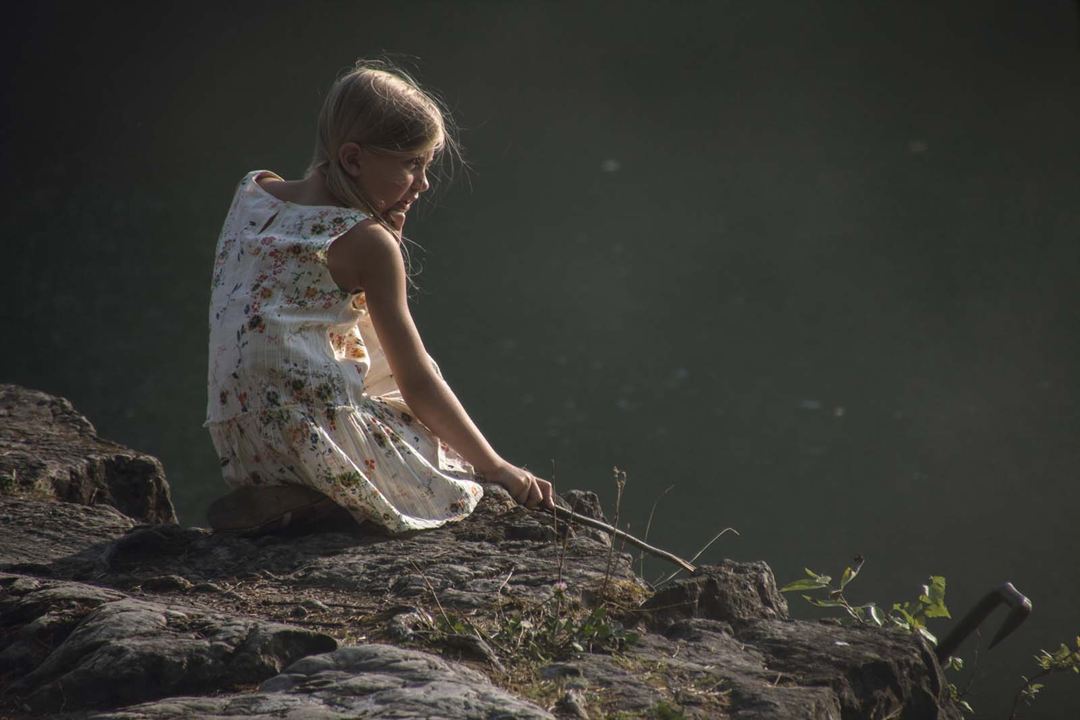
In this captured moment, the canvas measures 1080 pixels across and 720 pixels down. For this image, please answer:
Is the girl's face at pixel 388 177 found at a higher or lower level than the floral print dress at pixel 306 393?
higher

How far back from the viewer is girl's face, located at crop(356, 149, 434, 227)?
248cm

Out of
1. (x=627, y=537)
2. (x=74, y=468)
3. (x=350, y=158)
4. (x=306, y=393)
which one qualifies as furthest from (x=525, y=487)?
(x=74, y=468)

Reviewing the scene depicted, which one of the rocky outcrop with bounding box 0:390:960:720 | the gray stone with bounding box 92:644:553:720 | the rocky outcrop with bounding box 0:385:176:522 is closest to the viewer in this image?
the gray stone with bounding box 92:644:553:720

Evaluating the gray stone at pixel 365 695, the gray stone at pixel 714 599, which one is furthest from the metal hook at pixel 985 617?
the gray stone at pixel 365 695

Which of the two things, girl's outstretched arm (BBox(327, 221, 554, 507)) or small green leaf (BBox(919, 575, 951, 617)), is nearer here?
girl's outstretched arm (BBox(327, 221, 554, 507))

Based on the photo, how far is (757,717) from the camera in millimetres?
1639

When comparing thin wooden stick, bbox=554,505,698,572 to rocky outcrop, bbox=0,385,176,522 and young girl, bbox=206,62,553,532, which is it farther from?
rocky outcrop, bbox=0,385,176,522

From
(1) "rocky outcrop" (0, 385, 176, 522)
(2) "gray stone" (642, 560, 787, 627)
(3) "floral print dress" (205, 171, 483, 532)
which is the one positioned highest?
(3) "floral print dress" (205, 171, 483, 532)

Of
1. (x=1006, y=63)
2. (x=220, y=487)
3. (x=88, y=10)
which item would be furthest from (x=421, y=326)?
(x=1006, y=63)

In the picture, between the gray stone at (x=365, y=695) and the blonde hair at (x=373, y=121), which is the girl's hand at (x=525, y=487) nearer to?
the blonde hair at (x=373, y=121)

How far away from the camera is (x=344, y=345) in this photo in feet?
8.43

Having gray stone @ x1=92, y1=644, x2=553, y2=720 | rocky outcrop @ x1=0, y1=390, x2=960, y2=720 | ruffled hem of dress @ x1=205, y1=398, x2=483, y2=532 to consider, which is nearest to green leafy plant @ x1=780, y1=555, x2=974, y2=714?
rocky outcrop @ x1=0, y1=390, x2=960, y2=720

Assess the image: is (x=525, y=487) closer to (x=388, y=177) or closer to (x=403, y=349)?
(x=403, y=349)

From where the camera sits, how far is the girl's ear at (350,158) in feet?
8.10
